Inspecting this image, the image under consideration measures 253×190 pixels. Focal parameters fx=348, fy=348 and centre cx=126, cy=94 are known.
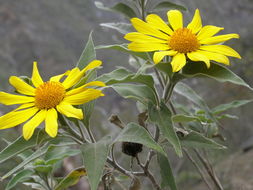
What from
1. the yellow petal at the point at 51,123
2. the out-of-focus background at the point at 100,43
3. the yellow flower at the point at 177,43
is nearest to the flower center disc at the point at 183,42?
the yellow flower at the point at 177,43

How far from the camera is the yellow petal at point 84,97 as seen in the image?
768mm

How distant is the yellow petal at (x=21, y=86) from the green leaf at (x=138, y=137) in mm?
268

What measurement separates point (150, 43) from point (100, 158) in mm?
303

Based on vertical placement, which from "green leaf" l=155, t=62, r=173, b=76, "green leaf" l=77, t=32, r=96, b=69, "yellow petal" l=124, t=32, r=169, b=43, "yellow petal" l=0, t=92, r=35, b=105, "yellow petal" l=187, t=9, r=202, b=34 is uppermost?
"yellow petal" l=124, t=32, r=169, b=43

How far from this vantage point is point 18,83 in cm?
88

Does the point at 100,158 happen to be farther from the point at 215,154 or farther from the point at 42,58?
the point at 42,58

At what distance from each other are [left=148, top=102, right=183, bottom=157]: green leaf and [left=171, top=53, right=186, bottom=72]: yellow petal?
0.13m

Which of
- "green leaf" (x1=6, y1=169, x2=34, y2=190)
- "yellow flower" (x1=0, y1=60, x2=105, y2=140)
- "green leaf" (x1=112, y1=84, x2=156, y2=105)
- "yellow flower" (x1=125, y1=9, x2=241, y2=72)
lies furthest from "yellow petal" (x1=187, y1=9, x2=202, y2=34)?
"green leaf" (x1=6, y1=169, x2=34, y2=190)

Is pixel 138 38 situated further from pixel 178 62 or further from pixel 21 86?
pixel 21 86

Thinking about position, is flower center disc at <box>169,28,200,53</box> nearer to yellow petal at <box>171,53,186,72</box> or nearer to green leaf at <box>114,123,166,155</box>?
yellow petal at <box>171,53,186,72</box>

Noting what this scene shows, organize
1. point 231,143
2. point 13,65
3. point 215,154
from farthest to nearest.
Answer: point 13,65 → point 231,143 → point 215,154

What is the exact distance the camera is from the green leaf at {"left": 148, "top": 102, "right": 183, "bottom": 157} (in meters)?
0.80

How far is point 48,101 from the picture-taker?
828 mm

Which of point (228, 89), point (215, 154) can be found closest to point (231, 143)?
point (215, 154)
